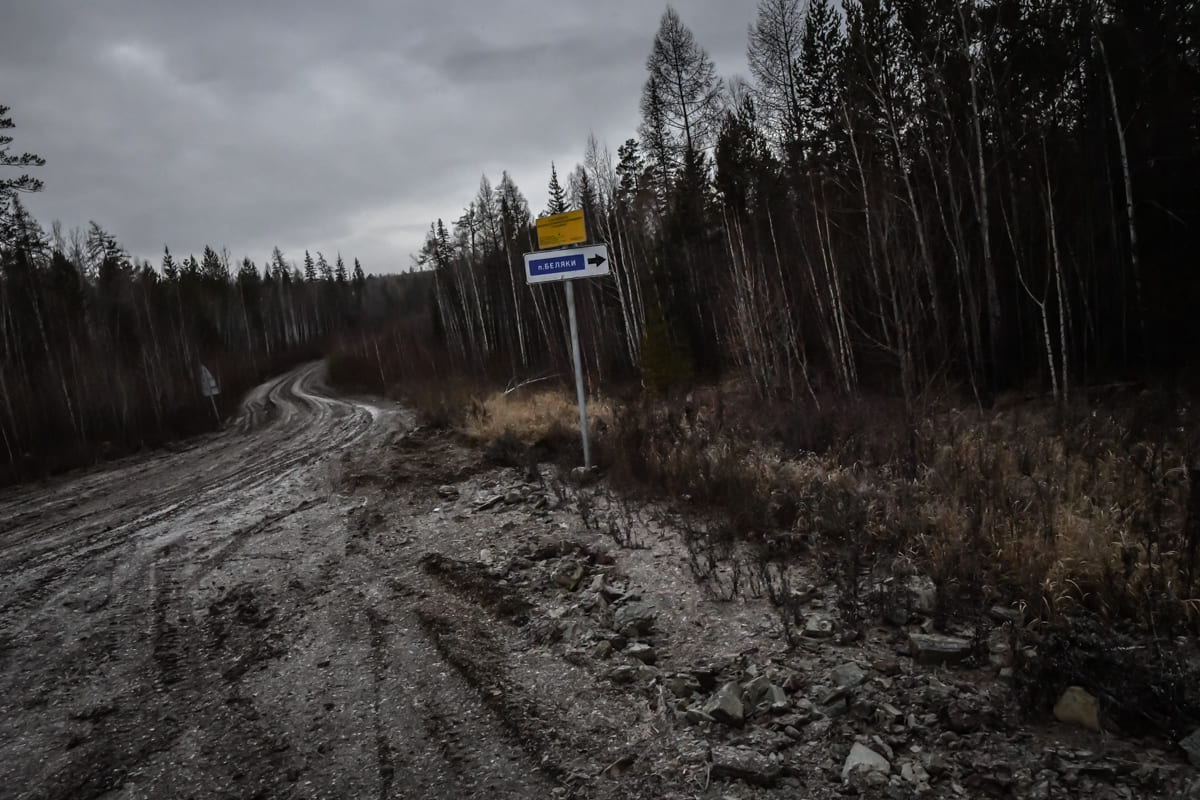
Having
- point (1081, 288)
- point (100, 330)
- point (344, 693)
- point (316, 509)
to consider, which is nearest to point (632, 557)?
point (344, 693)

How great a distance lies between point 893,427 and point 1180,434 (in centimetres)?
302

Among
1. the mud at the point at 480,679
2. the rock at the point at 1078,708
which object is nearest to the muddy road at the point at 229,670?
the mud at the point at 480,679

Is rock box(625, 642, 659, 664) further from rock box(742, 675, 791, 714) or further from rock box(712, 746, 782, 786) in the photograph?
rock box(712, 746, 782, 786)

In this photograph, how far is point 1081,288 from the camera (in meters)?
14.0

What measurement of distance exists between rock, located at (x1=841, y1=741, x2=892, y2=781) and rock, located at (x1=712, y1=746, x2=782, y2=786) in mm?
271

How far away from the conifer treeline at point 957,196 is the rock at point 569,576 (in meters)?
7.61

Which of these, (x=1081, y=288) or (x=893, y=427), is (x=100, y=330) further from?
(x=1081, y=288)

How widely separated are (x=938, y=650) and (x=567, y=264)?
554 cm

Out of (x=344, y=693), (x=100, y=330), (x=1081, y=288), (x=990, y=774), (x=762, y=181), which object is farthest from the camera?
(x=100, y=330)

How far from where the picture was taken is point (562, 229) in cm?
721

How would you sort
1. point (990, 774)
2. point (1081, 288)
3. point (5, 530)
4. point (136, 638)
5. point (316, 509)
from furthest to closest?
point (1081, 288) < point (5, 530) < point (316, 509) < point (136, 638) < point (990, 774)

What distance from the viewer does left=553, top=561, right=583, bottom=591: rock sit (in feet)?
15.4

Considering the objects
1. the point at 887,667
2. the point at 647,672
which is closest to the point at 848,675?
the point at 887,667

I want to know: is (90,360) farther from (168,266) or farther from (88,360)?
(168,266)
